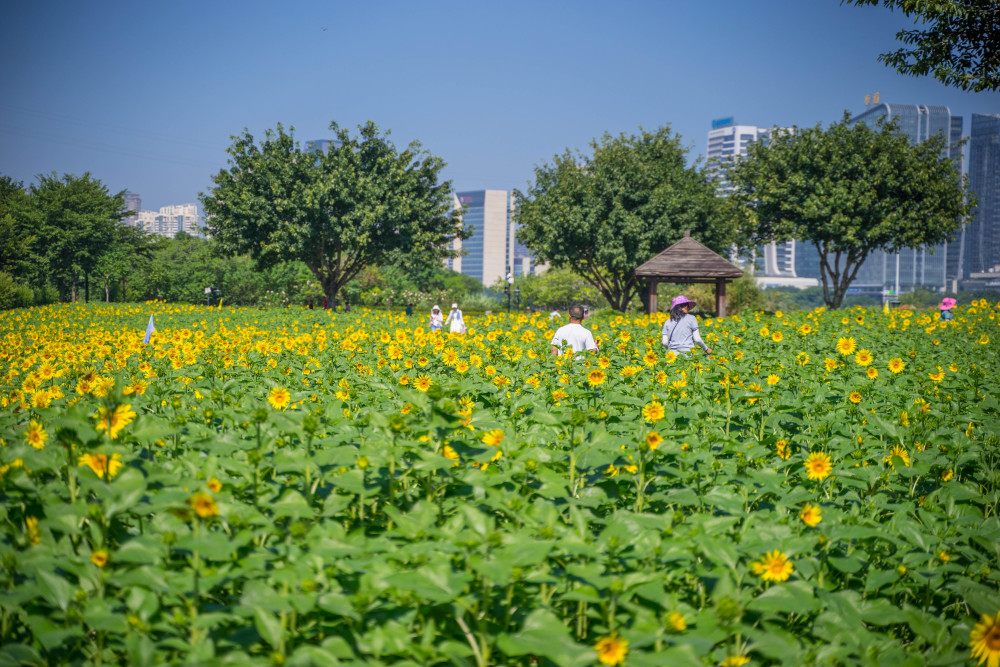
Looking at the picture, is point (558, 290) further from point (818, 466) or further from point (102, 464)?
point (102, 464)

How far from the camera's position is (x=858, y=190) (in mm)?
25406

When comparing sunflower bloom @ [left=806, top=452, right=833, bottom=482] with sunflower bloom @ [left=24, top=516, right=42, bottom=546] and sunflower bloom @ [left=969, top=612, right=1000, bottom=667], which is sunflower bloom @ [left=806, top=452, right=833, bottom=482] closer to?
sunflower bloom @ [left=969, top=612, right=1000, bottom=667]

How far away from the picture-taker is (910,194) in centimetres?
2542

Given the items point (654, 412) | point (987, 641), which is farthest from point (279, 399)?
point (987, 641)

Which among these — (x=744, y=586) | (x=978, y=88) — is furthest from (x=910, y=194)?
(x=744, y=586)

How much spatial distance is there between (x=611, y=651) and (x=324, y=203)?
2934 cm

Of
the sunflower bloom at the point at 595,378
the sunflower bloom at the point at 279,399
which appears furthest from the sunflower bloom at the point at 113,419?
the sunflower bloom at the point at 595,378

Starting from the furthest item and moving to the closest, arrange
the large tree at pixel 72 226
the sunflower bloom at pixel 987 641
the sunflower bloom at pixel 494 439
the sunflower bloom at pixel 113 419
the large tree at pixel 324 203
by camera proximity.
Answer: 1. the large tree at pixel 72 226
2. the large tree at pixel 324 203
3. the sunflower bloom at pixel 494 439
4. the sunflower bloom at pixel 113 419
5. the sunflower bloom at pixel 987 641

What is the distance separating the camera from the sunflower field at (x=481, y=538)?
5.47ft

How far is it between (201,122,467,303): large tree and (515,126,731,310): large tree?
5.32 metres

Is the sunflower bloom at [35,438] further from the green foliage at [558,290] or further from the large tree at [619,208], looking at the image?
the green foliage at [558,290]

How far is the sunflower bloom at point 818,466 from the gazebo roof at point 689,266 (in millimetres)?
17223

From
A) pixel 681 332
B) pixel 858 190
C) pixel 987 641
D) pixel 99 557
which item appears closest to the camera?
pixel 987 641

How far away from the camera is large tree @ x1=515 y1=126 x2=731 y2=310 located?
1033 inches
